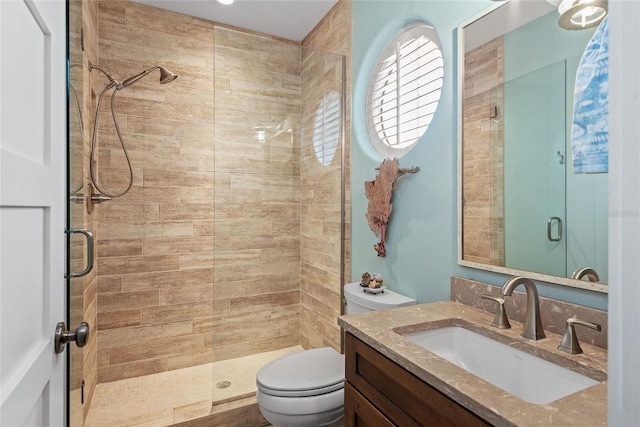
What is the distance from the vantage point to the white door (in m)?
0.58

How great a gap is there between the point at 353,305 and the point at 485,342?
0.77 metres

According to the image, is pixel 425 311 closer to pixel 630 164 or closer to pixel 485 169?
pixel 485 169

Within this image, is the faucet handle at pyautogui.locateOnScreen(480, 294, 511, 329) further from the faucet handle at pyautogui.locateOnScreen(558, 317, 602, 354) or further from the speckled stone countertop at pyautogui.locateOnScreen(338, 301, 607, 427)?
the faucet handle at pyautogui.locateOnScreen(558, 317, 602, 354)

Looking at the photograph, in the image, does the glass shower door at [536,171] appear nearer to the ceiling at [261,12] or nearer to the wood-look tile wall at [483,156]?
the wood-look tile wall at [483,156]

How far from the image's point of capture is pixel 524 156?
1223mm

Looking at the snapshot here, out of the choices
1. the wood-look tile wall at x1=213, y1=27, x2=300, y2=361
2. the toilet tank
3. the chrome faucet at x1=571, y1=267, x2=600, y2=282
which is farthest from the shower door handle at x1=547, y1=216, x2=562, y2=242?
the wood-look tile wall at x1=213, y1=27, x2=300, y2=361

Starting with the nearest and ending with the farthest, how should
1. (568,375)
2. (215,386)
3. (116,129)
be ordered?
(568,375) → (215,386) → (116,129)

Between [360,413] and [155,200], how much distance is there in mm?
2093

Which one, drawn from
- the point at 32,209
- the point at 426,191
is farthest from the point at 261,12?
the point at 32,209

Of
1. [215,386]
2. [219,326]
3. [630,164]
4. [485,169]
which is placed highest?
[485,169]

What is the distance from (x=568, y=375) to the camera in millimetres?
901

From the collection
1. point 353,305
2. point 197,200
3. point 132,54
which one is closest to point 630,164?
point 353,305

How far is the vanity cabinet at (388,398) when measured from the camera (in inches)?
31.8

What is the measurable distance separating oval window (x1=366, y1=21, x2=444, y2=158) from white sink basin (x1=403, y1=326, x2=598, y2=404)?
0.95m
